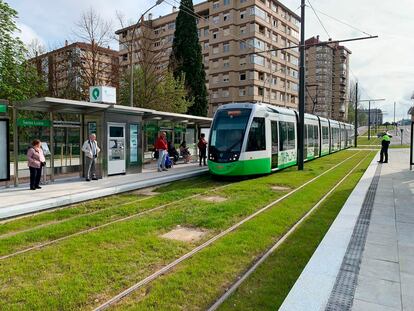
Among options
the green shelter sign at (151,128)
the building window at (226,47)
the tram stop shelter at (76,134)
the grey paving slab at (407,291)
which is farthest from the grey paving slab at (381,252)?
the building window at (226,47)

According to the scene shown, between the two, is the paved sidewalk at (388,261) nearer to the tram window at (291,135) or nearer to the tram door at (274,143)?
the tram door at (274,143)

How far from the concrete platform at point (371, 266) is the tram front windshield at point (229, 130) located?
5.60 metres

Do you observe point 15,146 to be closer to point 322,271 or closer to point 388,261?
point 322,271

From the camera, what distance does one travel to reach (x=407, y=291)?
4359 mm

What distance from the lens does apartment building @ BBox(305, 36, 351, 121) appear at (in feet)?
344

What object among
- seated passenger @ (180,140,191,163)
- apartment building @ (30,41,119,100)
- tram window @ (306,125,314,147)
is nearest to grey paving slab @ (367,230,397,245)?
tram window @ (306,125,314,147)

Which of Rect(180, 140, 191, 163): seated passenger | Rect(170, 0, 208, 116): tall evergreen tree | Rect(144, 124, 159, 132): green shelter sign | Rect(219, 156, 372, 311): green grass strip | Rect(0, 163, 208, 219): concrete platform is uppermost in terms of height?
Rect(170, 0, 208, 116): tall evergreen tree

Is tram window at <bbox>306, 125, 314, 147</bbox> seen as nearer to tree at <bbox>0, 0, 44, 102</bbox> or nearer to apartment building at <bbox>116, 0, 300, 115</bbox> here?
tree at <bbox>0, 0, 44, 102</bbox>

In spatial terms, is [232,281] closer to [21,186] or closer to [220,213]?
[220,213]

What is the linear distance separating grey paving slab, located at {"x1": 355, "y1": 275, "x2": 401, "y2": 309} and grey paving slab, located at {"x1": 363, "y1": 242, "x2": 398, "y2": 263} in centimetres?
93

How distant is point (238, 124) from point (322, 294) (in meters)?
10.1

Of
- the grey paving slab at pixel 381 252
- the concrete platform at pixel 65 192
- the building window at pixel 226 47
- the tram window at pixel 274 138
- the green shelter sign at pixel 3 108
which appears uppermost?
the building window at pixel 226 47

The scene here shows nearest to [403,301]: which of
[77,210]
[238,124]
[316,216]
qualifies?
[316,216]

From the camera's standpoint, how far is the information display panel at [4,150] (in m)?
11.4
